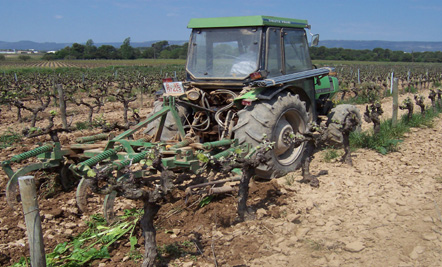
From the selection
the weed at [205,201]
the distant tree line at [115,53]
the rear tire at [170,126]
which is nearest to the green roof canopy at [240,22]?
the rear tire at [170,126]

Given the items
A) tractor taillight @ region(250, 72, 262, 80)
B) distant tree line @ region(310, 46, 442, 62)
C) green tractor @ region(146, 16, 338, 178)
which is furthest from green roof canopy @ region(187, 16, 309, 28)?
distant tree line @ region(310, 46, 442, 62)

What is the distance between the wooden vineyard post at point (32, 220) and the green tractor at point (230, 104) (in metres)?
1.43

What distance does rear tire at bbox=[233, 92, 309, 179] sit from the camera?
192 inches

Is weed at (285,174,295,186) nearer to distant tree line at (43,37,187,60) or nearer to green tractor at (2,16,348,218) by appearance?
green tractor at (2,16,348,218)

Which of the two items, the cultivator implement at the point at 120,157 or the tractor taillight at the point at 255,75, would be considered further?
the tractor taillight at the point at 255,75

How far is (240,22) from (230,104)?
113cm

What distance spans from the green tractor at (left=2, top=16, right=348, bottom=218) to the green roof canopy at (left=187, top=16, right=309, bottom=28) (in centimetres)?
1

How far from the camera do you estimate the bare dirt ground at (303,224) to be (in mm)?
3416

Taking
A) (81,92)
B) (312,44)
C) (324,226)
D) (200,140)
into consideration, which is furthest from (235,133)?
(81,92)

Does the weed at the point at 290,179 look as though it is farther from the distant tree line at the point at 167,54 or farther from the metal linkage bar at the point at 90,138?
the distant tree line at the point at 167,54

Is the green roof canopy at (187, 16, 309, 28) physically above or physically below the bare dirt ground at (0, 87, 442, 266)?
above

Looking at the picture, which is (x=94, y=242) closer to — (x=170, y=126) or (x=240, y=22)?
(x=170, y=126)

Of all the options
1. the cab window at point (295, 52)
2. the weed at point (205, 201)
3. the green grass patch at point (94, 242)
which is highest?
the cab window at point (295, 52)

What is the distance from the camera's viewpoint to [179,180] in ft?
16.5
